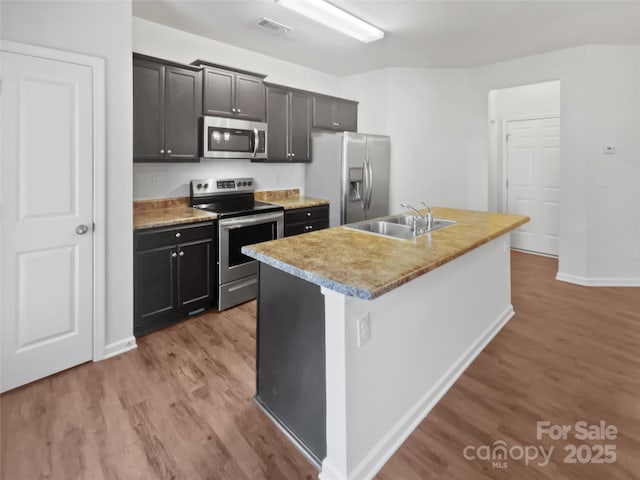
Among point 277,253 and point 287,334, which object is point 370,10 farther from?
point 287,334

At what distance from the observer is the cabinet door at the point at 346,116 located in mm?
4760

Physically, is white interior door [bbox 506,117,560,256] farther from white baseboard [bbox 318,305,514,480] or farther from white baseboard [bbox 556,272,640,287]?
white baseboard [bbox 318,305,514,480]

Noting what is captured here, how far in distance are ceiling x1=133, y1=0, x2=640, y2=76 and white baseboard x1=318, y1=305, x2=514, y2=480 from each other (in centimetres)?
277

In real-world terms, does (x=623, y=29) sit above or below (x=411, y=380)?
above

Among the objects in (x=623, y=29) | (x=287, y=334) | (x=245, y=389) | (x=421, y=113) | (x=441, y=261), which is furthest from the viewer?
(x=421, y=113)

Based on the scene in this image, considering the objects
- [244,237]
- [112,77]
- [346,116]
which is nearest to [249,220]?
[244,237]

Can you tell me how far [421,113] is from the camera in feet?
15.7

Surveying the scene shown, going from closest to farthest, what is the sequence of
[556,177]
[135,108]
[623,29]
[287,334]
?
1. [287,334]
2. [135,108]
3. [623,29]
4. [556,177]

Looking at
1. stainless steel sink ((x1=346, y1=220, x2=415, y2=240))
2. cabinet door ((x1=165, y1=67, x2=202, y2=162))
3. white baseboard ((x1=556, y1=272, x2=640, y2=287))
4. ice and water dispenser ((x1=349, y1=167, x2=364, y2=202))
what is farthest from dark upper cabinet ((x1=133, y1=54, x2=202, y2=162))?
white baseboard ((x1=556, y1=272, x2=640, y2=287))

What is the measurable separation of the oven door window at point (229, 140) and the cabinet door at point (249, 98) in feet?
0.68

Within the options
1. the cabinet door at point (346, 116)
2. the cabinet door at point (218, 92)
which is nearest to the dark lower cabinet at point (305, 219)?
the cabinet door at point (218, 92)

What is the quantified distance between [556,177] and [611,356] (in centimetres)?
366

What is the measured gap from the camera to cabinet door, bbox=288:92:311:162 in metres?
4.23

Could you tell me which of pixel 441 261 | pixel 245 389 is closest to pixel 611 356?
pixel 441 261
